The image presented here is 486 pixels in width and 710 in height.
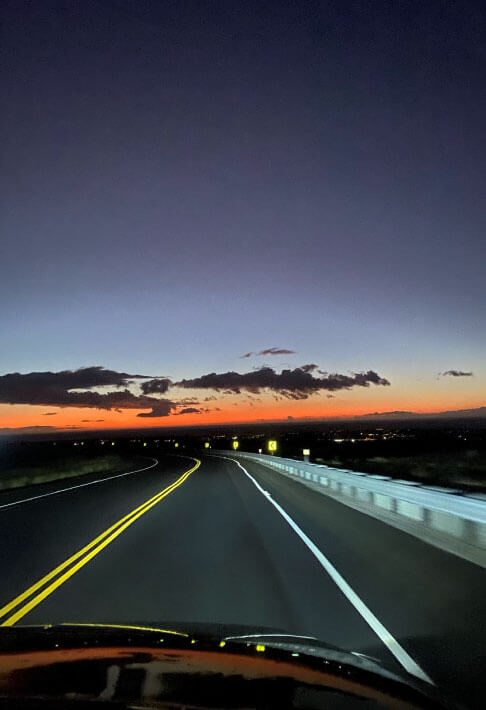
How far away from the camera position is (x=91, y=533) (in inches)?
587

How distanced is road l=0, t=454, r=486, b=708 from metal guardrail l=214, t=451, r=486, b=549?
828mm

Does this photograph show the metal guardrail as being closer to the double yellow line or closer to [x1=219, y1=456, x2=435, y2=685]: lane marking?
[x1=219, y1=456, x2=435, y2=685]: lane marking

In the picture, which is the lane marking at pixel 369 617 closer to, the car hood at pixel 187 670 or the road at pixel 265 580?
the road at pixel 265 580

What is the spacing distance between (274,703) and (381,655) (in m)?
Answer: 2.32

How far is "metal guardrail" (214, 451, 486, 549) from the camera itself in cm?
1220

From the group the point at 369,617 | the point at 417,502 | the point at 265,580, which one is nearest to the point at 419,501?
the point at 417,502

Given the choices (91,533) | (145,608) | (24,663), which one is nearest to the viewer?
(24,663)

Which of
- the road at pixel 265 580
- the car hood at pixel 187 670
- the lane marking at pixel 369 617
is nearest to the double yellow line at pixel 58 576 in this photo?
the road at pixel 265 580

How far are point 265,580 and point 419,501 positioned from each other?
6177mm

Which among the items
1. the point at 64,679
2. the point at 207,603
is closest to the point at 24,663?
the point at 64,679

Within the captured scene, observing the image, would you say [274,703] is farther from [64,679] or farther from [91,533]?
[91,533]

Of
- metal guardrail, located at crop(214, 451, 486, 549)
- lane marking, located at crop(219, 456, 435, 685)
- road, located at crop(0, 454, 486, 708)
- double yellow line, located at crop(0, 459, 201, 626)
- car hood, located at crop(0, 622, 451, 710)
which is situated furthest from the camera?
metal guardrail, located at crop(214, 451, 486, 549)

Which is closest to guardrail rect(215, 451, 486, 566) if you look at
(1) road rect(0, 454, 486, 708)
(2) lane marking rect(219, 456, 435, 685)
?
(1) road rect(0, 454, 486, 708)

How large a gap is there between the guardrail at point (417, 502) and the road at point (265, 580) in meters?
0.81
